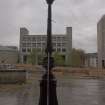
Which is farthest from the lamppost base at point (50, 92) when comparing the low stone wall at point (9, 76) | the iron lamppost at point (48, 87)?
the low stone wall at point (9, 76)

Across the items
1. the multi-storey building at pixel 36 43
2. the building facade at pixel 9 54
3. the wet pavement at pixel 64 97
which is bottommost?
the wet pavement at pixel 64 97

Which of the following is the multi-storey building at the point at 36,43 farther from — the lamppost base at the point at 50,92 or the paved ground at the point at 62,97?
the lamppost base at the point at 50,92

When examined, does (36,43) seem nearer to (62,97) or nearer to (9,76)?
(9,76)

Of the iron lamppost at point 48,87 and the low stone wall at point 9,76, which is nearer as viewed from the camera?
the iron lamppost at point 48,87

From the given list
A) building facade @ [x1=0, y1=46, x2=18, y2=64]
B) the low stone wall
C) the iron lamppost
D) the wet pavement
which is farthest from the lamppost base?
building facade @ [x1=0, y1=46, x2=18, y2=64]

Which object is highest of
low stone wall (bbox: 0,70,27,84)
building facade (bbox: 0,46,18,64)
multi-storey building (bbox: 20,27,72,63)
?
multi-storey building (bbox: 20,27,72,63)

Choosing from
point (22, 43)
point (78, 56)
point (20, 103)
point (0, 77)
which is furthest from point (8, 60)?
point (20, 103)

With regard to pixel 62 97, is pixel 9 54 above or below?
above

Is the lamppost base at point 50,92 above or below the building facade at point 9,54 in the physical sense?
below

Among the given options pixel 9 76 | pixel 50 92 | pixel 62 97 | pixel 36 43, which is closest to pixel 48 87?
pixel 50 92

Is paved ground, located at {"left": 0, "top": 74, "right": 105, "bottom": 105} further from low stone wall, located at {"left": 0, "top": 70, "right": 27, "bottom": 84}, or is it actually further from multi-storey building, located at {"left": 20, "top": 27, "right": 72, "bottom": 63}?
multi-storey building, located at {"left": 20, "top": 27, "right": 72, "bottom": 63}

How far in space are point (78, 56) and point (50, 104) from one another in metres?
123

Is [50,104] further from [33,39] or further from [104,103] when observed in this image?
[33,39]

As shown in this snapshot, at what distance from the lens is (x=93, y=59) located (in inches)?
7461
